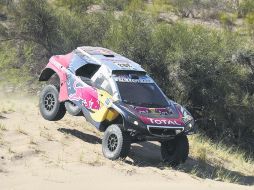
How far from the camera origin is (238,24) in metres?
42.8

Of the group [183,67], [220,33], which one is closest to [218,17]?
[220,33]

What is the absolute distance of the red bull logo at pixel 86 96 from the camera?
11.3 metres

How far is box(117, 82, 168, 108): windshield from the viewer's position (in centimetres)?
1120

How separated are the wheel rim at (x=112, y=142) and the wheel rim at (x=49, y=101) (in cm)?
227

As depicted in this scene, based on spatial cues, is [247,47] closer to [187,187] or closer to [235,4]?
[187,187]

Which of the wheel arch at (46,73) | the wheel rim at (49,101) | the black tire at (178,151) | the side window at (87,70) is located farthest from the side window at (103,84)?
the wheel arch at (46,73)

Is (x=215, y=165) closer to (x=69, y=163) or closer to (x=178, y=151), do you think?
(x=178, y=151)

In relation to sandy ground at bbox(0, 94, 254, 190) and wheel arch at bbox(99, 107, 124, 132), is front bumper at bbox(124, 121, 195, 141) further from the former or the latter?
sandy ground at bbox(0, 94, 254, 190)

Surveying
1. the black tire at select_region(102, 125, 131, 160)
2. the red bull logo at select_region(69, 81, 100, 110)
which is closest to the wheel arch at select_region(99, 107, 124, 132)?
the black tire at select_region(102, 125, 131, 160)

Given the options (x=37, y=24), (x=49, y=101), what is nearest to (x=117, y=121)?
(x=49, y=101)

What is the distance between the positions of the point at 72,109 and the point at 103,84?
3.16 ft

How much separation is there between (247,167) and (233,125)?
602cm

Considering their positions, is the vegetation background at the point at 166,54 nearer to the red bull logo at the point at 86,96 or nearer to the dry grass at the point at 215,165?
the dry grass at the point at 215,165

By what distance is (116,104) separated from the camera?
10.9 metres
